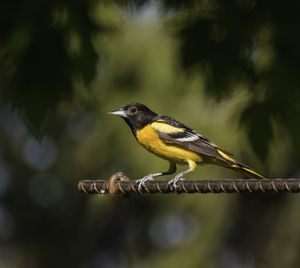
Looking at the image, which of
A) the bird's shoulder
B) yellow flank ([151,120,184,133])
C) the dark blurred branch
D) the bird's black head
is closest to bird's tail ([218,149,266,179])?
the bird's shoulder

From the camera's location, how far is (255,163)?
81.8 inches

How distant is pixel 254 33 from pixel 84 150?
13.3 m

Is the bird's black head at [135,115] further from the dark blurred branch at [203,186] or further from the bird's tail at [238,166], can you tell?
the dark blurred branch at [203,186]

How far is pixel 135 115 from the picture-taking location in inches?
205

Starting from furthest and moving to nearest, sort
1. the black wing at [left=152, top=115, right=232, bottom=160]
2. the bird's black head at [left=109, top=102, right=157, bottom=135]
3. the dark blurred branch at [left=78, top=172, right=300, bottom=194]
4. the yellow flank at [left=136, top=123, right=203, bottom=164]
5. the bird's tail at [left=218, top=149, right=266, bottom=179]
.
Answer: the bird's black head at [left=109, top=102, right=157, bottom=135] → the yellow flank at [left=136, top=123, right=203, bottom=164] → the black wing at [left=152, top=115, right=232, bottom=160] → the bird's tail at [left=218, top=149, right=266, bottom=179] → the dark blurred branch at [left=78, top=172, right=300, bottom=194]

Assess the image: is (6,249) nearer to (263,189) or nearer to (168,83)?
(168,83)

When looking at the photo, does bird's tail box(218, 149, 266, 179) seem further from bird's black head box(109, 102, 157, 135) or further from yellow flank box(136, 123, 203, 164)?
bird's black head box(109, 102, 157, 135)

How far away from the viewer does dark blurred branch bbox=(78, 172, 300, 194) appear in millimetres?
2141

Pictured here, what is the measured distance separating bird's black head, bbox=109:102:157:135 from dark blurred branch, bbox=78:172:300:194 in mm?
2106

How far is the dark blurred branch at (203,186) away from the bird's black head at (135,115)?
2106mm

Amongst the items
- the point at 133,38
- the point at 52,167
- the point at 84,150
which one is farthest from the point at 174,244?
the point at 52,167

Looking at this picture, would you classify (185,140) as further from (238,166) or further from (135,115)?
(238,166)

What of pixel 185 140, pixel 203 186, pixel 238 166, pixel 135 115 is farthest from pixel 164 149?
pixel 203 186

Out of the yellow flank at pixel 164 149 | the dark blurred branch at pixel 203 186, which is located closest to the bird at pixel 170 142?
the yellow flank at pixel 164 149
